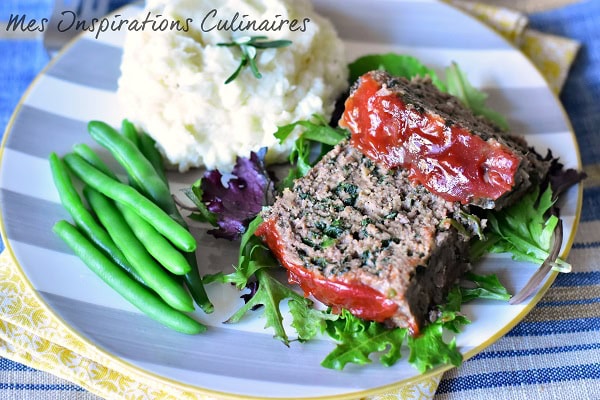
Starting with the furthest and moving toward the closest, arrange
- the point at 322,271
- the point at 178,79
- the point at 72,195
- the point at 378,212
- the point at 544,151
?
1. the point at 544,151
2. the point at 178,79
3. the point at 72,195
4. the point at 378,212
5. the point at 322,271

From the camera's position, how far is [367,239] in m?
3.78

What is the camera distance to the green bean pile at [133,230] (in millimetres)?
3779

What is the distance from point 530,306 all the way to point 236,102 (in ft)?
7.65

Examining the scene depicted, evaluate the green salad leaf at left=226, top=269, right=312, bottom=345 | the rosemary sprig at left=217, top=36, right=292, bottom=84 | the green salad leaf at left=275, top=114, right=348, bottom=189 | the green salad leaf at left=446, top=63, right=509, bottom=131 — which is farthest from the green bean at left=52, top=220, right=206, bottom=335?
the green salad leaf at left=446, top=63, right=509, bottom=131

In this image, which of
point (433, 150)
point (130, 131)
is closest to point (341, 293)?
point (433, 150)

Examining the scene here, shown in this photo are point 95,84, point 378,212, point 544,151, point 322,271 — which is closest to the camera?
point 322,271

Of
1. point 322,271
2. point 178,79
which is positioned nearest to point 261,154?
point 178,79

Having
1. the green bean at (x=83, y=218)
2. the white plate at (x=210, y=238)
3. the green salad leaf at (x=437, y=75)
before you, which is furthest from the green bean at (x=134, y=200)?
the green salad leaf at (x=437, y=75)

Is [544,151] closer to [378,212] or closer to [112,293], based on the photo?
[378,212]

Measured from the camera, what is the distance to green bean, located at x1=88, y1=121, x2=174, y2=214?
14.0 ft

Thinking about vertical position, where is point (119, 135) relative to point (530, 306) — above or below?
above

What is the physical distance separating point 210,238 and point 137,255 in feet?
1.91

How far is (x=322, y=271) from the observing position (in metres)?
3.68

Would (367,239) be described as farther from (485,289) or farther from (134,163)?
(134,163)
